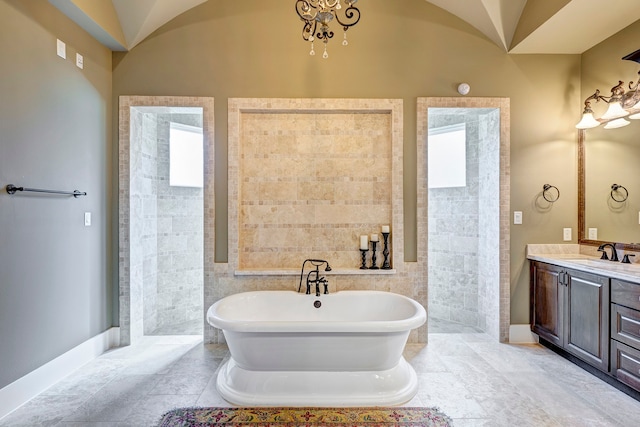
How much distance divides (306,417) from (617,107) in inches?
134

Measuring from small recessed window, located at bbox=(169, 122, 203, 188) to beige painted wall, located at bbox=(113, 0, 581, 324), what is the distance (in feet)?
2.60

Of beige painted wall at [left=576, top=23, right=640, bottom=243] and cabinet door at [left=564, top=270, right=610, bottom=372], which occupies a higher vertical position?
beige painted wall at [left=576, top=23, right=640, bottom=243]

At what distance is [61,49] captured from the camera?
2404 mm

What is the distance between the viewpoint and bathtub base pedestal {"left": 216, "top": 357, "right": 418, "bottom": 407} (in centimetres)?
203

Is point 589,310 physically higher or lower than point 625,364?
higher

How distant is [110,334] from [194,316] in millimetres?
1005

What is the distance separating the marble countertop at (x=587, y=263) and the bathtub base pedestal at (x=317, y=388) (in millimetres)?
1613

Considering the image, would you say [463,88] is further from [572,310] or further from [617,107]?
[572,310]

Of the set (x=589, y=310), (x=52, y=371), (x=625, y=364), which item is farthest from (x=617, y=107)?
(x=52, y=371)

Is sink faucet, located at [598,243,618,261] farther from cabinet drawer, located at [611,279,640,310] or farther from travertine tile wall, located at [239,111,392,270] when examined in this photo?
travertine tile wall, located at [239,111,392,270]

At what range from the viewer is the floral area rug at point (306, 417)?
1.84m

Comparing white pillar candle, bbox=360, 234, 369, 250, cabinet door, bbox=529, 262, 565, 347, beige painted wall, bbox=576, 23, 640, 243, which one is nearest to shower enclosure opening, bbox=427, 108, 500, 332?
cabinet door, bbox=529, 262, 565, 347

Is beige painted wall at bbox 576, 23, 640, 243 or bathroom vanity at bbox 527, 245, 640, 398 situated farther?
beige painted wall at bbox 576, 23, 640, 243

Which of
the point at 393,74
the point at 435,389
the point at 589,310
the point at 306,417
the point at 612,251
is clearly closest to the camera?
the point at 306,417
